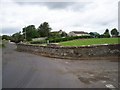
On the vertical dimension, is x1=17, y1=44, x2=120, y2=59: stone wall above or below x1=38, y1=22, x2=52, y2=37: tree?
below

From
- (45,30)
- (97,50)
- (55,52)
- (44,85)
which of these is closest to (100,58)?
(97,50)

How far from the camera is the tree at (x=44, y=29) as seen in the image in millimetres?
131113

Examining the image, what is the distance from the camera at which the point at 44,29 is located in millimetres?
133625

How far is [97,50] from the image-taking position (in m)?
19.8

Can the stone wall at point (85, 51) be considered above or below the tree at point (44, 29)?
below

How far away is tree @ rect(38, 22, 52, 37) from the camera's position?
131 metres

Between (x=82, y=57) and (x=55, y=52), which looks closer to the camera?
(x=82, y=57)

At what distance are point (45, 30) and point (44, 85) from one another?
125 metres

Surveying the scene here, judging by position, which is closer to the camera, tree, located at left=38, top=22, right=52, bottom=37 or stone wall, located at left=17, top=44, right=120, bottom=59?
stone wall, located at left=17, top=44, right=120, bottom=59

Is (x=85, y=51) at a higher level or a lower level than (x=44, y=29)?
lower

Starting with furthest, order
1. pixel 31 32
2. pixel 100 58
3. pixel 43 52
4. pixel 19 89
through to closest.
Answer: pixel 31 32
pixel 43 52
pixel 100 58
pixel 19 89

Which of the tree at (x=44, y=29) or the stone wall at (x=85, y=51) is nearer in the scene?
the stone wall at (x=85, y=51)

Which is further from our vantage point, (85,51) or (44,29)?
(44,29)

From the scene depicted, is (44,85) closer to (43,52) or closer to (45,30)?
(43,52)
